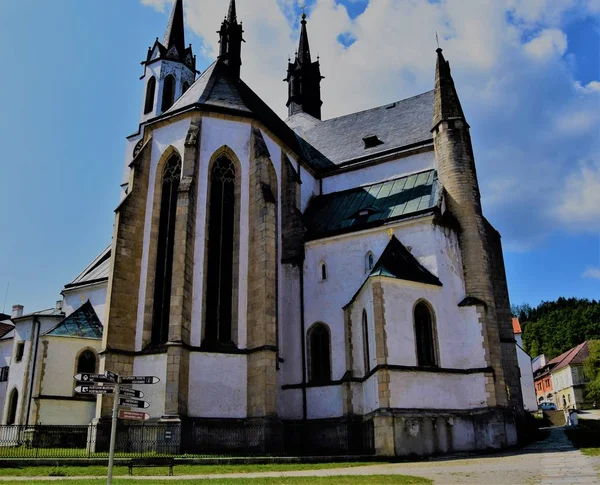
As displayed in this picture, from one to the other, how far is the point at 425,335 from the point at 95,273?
1825cm

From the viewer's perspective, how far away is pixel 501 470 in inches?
529

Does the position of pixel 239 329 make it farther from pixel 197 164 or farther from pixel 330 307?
pixel 197 164

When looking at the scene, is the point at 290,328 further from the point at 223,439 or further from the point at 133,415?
the point at 133,415

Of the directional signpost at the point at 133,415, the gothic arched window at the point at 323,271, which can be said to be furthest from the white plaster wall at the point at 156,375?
the directional signpost at the point at 133,415

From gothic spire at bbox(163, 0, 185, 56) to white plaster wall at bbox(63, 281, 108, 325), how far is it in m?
18.1

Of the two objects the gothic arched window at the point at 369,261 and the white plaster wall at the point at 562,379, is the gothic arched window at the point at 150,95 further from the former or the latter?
the white plaster wall at the point at 562,379

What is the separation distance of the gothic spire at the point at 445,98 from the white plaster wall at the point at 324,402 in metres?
12.7

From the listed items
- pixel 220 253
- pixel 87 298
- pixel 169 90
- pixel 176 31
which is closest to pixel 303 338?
pixel 220 253

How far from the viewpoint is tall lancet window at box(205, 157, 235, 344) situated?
72.5 feet

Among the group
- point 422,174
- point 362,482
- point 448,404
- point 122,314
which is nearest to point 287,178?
point 422,174

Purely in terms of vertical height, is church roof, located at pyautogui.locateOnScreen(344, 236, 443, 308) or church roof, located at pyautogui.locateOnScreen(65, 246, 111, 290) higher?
church roof, located at pyautogui.locateOnScreen(65, 246, 111, 290)

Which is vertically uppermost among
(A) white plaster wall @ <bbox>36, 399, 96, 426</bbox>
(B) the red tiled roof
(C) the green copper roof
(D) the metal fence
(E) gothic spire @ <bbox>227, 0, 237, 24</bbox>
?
(E) gothic spire @ <bbox>227, 0, 237, 24</bbox>

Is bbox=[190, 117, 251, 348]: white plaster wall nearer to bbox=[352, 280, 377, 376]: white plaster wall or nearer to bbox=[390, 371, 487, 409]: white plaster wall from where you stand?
bbox=[352, 280, 377, 376]: white plaster wall

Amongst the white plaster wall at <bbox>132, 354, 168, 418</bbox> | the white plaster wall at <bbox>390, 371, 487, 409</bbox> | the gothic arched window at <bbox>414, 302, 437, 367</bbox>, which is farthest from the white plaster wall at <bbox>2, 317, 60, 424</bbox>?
the gothic arched window at <bbox>414, 302, 437, 367</bbox>
